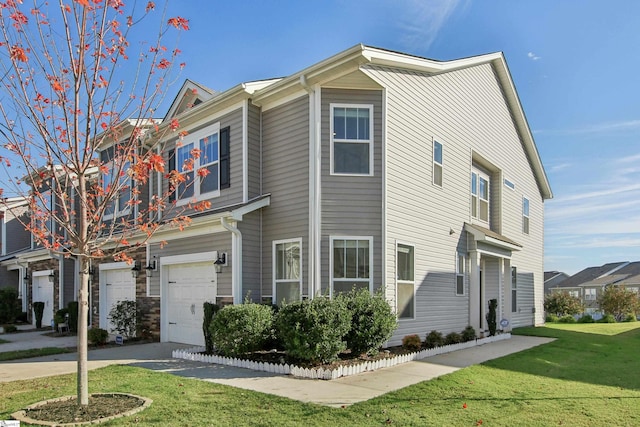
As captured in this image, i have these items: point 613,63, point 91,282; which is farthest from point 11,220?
point 613,63

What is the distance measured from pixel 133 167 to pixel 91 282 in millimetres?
13425

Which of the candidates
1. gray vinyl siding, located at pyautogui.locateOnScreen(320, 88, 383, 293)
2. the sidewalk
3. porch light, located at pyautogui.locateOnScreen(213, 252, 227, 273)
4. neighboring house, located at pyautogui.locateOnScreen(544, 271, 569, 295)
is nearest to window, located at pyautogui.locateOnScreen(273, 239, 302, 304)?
gray vinyl siding, located at pyautogui.locateOnScreen(320, 88, 383, 293)

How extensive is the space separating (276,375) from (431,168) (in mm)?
7126

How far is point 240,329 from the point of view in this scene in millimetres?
9773

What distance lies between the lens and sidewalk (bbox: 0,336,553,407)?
7.55 metres

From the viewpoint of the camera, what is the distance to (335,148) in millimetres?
11375

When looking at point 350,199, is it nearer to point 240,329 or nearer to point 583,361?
point 240,329

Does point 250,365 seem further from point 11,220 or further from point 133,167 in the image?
point 11,220

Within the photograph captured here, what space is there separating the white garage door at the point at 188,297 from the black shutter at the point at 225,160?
213 centimetres

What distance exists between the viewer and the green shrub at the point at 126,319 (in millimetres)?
14758

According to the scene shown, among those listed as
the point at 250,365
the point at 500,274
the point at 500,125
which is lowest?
the point at 250,365

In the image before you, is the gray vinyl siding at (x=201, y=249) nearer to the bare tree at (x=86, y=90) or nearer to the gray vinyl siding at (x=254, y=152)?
the gray vinyl siding at (x=254, y=152)

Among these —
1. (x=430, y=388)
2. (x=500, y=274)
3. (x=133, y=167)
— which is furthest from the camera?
(x=500, y=274)

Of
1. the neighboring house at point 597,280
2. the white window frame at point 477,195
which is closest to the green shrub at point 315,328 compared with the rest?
the white window frame at point 477,195
